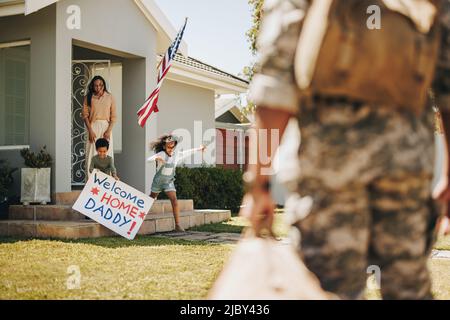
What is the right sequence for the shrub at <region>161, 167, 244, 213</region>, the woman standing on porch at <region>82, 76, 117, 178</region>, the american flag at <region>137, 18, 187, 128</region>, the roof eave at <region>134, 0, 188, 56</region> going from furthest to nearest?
the shrub at <region>161, 167, 244, 213</region> < the roof eave at <region>134, 0, 188, 56</region> < the american flag at <region>137, 18, 187, 128</region> < the woman standing on porch at <region>82, 76, 117, 178</region>

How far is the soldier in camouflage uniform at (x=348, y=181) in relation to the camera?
6.56ft

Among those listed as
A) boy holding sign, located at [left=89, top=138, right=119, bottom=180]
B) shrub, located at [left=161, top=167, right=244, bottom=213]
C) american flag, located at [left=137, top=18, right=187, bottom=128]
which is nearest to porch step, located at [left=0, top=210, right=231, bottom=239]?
boy holding sign, located at [left=89, top=138, right=119, bottom=180]

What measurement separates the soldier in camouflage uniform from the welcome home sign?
6354 millimetres

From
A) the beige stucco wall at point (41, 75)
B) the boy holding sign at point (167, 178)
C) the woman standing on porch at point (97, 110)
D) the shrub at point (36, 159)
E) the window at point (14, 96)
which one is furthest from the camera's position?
the window at point (14, 96)

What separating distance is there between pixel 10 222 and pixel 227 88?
9763mm

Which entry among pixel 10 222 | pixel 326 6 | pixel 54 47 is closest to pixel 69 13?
pixel 54 47

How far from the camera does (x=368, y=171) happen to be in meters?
2.00

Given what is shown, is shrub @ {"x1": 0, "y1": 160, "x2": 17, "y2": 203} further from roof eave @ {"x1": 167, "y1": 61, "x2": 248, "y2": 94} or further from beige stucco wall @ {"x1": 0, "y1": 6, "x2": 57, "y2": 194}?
roof eave @ {"x1": 167, "y1": 61, "x2": 248, "y2": 94}

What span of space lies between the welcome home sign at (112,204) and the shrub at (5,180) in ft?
5.19

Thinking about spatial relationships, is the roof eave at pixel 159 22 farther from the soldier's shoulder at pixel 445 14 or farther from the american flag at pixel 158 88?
the soldier's shoulder at pixel 445 14

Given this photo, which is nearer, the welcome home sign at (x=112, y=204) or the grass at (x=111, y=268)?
the grass at (x=111, y=268)

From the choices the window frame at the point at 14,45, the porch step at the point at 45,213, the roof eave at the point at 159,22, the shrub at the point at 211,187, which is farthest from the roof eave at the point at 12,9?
the shrub at the point at 211,187

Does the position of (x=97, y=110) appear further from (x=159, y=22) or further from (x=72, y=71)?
(x=159, y=22)

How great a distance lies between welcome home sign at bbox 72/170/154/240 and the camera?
8227mm
